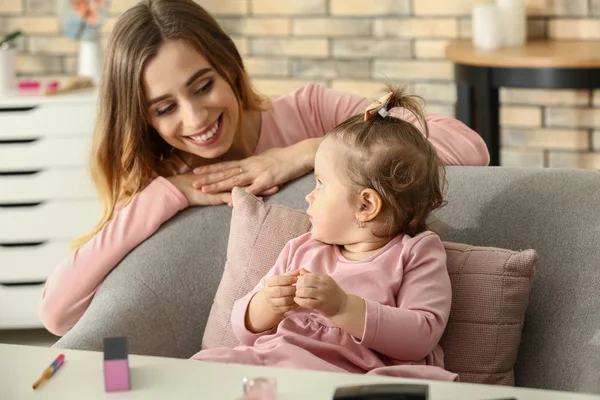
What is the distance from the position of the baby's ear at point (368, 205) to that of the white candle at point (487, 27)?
5.31 feet

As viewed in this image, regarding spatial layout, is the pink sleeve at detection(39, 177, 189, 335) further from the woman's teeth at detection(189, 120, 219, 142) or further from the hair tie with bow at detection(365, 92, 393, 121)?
the hair tie with bow at detection(365, 92, 393, 121)

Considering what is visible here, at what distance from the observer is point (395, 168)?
62.2 inches

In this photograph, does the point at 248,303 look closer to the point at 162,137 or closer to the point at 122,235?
the point at 122,235

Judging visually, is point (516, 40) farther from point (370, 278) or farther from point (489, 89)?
point (370, 278)

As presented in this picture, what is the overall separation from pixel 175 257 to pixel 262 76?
1847 millimetres

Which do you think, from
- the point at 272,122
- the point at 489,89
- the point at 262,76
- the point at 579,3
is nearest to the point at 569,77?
the point at 489,89

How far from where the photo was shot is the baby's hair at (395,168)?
5.20 ft

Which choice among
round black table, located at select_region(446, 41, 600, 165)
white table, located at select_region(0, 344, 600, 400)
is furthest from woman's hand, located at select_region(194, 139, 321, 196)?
round black table, located at select_region(446, 41, 600, 165)

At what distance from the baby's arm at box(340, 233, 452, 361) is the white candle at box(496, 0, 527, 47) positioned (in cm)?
166

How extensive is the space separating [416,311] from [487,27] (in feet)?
5.74

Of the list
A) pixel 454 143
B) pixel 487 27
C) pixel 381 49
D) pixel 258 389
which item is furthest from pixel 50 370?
pixel 381 49

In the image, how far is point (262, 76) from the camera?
3699mm

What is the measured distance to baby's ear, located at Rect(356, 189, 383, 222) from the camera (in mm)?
1589

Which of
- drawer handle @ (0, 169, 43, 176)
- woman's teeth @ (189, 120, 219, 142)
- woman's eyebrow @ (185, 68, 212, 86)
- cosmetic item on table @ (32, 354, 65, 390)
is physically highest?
woman's eyebrow @ (185, 68, 212, 86)
